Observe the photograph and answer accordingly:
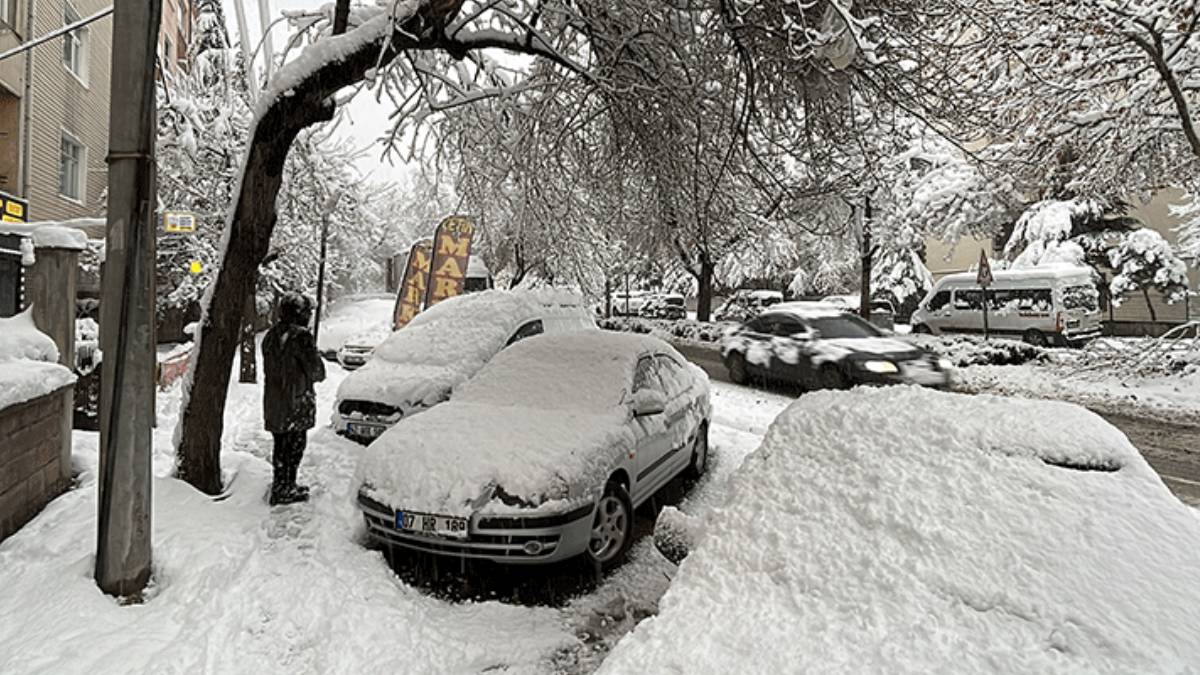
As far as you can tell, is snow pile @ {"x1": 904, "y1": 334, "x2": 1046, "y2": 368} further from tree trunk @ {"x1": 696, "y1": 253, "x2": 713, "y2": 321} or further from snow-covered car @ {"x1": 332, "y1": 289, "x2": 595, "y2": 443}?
tree trunk @ {"x1": 696, "y1": 253, "x2": 713, "y2": 321}

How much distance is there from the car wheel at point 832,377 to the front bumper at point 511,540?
828 cm

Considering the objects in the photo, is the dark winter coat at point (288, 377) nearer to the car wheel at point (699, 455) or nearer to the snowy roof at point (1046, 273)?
the car wheel at point (699, 455)

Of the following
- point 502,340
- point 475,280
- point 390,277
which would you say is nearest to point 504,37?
point 502,340

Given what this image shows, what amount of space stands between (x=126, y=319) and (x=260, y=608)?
177 centimetres

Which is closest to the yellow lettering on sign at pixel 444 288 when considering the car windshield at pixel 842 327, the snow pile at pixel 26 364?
the car windshield at pixel 842 327

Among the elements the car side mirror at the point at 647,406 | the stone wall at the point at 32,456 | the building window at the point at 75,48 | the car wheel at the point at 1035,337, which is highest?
the building window at the point at 75,48

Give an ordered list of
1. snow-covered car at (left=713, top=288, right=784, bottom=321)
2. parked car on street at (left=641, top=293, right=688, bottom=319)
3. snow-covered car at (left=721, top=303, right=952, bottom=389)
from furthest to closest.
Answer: parked car on street at (left=641, top=293, right=688, bottom=319), snow-covered car at (left=713, top=288, right=784, bottom=321), snow-covered car at (left=721, top=303, right=952, bottom=389)

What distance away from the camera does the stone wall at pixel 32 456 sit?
387 centimetres

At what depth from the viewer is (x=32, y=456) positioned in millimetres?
4230

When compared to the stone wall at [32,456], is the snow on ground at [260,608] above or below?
below

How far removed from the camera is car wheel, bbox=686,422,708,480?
23.0 feet

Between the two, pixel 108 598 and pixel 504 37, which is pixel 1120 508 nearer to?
pixel 108 598

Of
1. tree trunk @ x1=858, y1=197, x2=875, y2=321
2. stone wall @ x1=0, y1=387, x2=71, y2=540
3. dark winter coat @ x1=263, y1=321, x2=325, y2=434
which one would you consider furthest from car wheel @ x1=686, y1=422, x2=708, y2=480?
A: tree trunk @ x1=858, y1=197, x2=875, y2=321

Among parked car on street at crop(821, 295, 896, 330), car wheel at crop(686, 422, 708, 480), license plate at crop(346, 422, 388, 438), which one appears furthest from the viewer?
parked car on street at crop(821, 295, 896, 330)
